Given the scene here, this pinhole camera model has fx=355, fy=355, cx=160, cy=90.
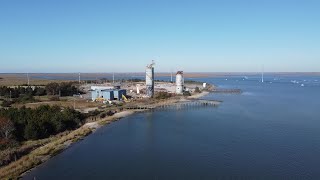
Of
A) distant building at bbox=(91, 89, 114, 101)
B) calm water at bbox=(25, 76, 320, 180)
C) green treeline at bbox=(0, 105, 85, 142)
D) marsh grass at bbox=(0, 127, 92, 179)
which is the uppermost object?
distant building at bbox=(91, 89, 114, 101)

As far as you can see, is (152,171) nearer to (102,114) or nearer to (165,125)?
(165,125)

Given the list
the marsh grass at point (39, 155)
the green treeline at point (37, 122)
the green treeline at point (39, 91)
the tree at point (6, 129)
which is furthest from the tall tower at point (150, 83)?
the tree at point (6, 129)

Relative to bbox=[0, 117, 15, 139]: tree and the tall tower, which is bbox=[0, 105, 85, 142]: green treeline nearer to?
bbox=[0, 117, 15, 139]: tree

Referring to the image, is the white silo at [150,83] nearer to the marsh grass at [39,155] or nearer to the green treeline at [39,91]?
the green treeline at [39,91]

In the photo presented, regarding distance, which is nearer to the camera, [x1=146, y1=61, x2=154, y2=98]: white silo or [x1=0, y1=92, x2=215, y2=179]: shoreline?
[x1=0, y1=92, x2=215, y2=179]: shoreline

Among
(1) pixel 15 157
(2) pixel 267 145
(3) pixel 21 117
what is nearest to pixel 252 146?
(2) pixel 267 145

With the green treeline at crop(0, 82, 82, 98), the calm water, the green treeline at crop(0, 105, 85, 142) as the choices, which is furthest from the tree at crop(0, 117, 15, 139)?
the green treeline at crop(0, 82, 82, 98)
